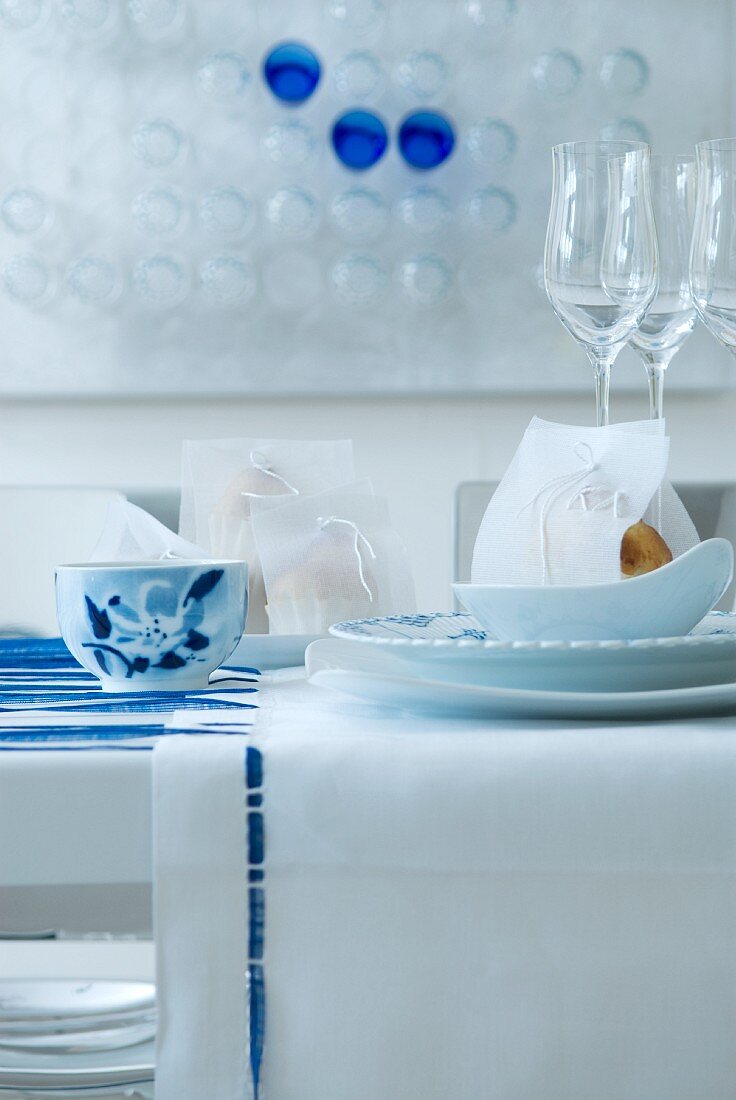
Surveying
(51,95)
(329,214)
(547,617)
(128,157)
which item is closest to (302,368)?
(329,214)

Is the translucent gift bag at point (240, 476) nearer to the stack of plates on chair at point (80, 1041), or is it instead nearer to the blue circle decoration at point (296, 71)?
the stack of plates on chair at point (80, 1041)

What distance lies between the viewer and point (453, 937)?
1.24 ft

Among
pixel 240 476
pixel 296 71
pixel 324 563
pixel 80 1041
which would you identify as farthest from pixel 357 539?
pixel 296 71

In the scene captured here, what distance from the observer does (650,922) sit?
377mm

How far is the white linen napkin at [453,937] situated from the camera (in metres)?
0.37

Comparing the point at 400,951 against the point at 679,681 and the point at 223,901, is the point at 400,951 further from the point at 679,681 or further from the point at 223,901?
the point at 679,681

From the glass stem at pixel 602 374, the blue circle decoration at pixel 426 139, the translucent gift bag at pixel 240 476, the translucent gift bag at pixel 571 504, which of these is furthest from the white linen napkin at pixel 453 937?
the blue circle decoration at pixel 426 139

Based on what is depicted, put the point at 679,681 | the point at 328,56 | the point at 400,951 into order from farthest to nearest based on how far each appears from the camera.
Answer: the point at 328,56, the point at 679,681, the point at 400,951

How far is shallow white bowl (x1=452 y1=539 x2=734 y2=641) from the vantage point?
498mm

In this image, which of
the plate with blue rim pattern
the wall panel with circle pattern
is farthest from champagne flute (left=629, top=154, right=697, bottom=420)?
the wall panel with circle pattern

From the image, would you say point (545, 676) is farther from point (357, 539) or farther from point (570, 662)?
point (357, 539)

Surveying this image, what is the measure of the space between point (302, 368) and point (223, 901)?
6.16 feet

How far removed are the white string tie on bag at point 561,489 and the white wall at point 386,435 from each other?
60.9 inches

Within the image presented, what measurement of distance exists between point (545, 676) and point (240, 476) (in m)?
0.45
